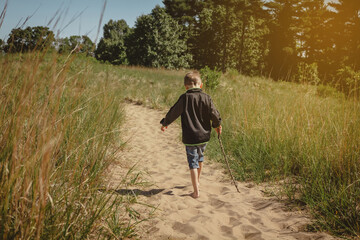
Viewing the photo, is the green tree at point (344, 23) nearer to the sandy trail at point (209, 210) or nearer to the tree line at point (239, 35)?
the tree line at point (239, 35)

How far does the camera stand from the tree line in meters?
25.8

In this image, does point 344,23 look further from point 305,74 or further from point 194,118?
point 194,118

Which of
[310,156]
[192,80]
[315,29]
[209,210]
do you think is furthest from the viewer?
[315,29]

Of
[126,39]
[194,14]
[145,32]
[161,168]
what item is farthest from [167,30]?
[161,168]

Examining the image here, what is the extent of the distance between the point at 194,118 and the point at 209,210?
106cm

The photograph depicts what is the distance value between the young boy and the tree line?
70.4 feet

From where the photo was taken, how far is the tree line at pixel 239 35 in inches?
1014

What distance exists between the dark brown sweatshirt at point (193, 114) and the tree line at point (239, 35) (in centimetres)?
2148

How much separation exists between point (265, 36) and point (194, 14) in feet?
38.8

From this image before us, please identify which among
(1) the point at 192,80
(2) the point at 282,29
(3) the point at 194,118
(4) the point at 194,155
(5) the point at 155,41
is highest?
(2) the point at 282,29

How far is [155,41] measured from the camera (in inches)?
1014

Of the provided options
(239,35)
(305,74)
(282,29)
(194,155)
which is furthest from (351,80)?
(282,29)

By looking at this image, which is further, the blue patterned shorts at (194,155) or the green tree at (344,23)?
the green tree at (344,23)

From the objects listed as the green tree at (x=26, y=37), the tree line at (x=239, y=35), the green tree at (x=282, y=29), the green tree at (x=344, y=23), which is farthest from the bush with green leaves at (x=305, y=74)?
the green tree at (x=282, y=29)
